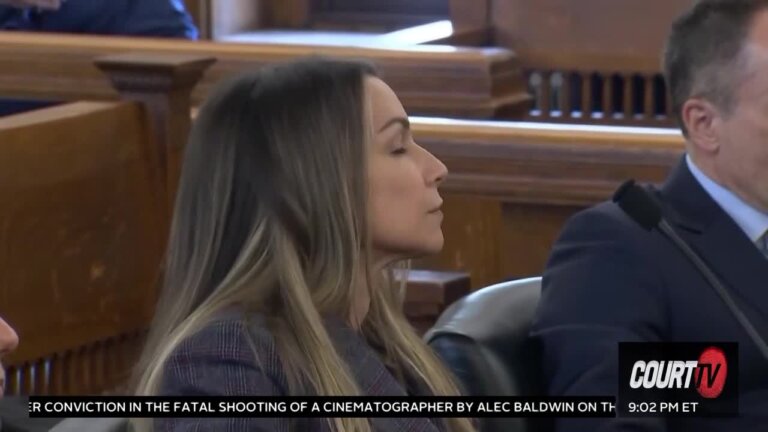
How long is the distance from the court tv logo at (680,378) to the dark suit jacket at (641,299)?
1 cm

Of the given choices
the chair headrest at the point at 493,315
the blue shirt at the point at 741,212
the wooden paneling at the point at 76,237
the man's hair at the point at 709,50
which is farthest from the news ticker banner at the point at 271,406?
the wooden paneling at the point at 76,237

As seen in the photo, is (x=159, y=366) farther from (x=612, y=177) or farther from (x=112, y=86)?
(x=112, y=86)

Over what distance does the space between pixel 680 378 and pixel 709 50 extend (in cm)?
50

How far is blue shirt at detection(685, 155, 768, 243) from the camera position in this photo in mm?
2104

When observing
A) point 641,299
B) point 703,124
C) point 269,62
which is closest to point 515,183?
point 269,62

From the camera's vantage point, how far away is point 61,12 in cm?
404

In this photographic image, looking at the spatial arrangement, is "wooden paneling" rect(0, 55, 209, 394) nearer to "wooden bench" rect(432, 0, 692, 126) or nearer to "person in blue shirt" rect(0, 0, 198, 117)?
"person in blue shirt" rect(0, 0, 198, 117)

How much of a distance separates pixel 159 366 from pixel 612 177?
5.02 feet

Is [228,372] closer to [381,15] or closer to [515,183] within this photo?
[515,183]

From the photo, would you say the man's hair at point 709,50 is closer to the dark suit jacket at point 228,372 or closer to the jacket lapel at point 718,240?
the jacket lapel at point 718,240

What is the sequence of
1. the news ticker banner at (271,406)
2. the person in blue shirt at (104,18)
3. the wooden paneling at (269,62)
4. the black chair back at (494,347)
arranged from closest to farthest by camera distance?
the news ticker banner at (271,406)
the black chair back at (494,347)
the wooden paneling at (269,62)
the person in blue shirt at (104,18)

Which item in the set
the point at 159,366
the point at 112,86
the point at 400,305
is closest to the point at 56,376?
the point at 112,86

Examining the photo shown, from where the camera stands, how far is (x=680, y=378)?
6.36ft

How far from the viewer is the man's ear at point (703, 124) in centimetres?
213
